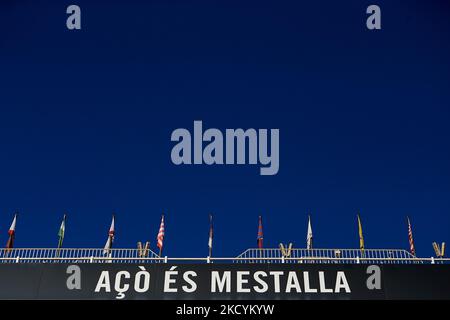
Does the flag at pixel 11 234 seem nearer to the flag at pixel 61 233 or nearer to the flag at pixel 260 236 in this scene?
the flag at pixel 61 233

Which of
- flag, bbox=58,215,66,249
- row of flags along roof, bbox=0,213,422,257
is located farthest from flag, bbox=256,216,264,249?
flag, bbox=58,215,66,249

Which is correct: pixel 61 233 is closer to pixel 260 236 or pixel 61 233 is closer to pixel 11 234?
pixel 11 234

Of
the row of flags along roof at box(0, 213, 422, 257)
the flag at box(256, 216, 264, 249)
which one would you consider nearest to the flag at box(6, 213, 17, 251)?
the row of flags along roof at box(0, 213, 422, 257)

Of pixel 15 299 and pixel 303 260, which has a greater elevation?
pixel 303 260

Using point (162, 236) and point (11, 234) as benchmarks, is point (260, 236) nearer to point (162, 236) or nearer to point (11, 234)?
point (162, 236)

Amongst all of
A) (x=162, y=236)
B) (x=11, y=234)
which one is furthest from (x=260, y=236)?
(x=11, y=234)

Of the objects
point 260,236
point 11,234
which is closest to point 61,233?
point 11,234

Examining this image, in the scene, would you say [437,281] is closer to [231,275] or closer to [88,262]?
[231,275]

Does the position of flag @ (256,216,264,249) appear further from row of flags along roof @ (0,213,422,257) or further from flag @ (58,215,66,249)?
flag @ (58,215,66,249)

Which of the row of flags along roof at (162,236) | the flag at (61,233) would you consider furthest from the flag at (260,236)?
the flag at (61,233)
